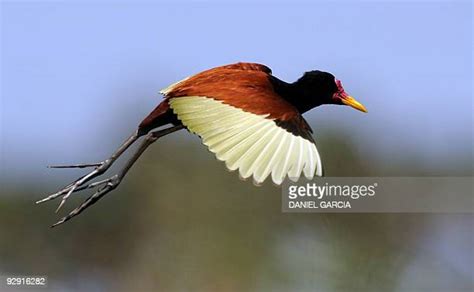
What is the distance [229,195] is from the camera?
4629 mm

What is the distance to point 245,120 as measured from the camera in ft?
11.3

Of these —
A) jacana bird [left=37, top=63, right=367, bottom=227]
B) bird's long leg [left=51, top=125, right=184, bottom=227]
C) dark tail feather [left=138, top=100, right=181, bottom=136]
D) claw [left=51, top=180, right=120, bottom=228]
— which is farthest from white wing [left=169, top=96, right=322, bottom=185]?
claw [left=51, top=180, right=120, bottom=228]

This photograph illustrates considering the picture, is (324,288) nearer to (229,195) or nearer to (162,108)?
(229,195)

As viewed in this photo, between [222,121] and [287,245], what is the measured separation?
51.6 inches

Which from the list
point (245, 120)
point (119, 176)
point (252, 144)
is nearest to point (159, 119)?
point (119, 176)

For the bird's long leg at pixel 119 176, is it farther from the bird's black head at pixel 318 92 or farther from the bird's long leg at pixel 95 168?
the bird's black head at pixel 318 92

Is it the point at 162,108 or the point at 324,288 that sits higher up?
the point at 162,108

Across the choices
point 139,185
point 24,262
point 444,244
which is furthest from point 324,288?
point 24,262

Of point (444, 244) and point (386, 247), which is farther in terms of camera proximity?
point (386, 247)

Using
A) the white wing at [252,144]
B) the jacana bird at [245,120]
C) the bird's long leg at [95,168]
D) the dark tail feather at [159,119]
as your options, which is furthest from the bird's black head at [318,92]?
the bird's long leg at [95,168]

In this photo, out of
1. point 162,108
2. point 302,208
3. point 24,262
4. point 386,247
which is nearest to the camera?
point 162,108

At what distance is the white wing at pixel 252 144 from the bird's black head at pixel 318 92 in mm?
262

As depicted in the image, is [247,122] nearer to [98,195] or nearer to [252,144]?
[252,144]

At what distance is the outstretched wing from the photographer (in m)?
3.28
